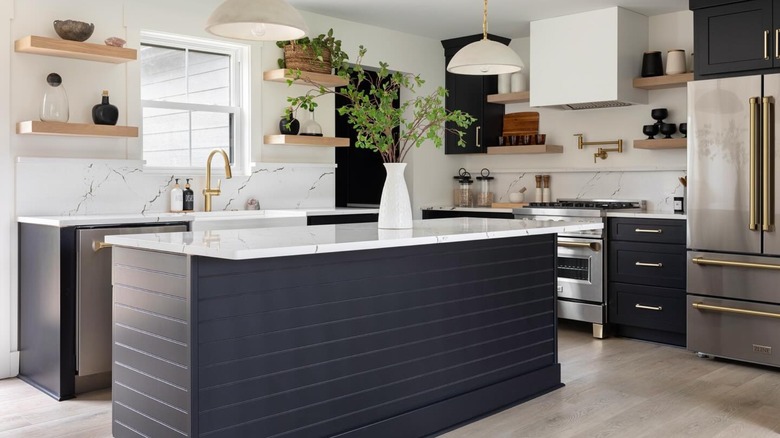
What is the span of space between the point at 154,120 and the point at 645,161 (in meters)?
3.60

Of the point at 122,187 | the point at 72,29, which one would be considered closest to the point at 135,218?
the point at 122,187

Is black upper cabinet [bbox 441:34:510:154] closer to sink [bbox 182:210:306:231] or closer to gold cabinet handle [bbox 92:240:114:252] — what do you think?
sink [bbox 182:210:306:231]

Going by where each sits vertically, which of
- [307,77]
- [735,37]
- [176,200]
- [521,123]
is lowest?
[176,200]

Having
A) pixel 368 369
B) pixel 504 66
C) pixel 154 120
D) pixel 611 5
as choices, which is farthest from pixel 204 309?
pixel 611 5

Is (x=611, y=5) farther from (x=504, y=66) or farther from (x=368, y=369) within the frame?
(x=368, y=369)

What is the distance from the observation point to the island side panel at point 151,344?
2.63 metres

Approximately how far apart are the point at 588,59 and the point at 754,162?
1.70 m

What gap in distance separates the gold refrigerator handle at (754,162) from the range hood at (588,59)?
124 centimetres

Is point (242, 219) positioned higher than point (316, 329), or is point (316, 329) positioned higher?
point (242, 219)

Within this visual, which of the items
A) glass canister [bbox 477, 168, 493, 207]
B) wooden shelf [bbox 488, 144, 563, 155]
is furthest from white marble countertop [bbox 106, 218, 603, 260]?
glass canister [bbox 477, 168, 493, 207]

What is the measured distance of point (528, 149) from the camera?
634cm

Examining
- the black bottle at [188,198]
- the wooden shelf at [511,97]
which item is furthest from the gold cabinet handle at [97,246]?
the wooden shelf at [511,97]

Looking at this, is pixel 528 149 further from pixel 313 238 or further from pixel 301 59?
pixel 313 238

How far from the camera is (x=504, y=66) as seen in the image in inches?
153
